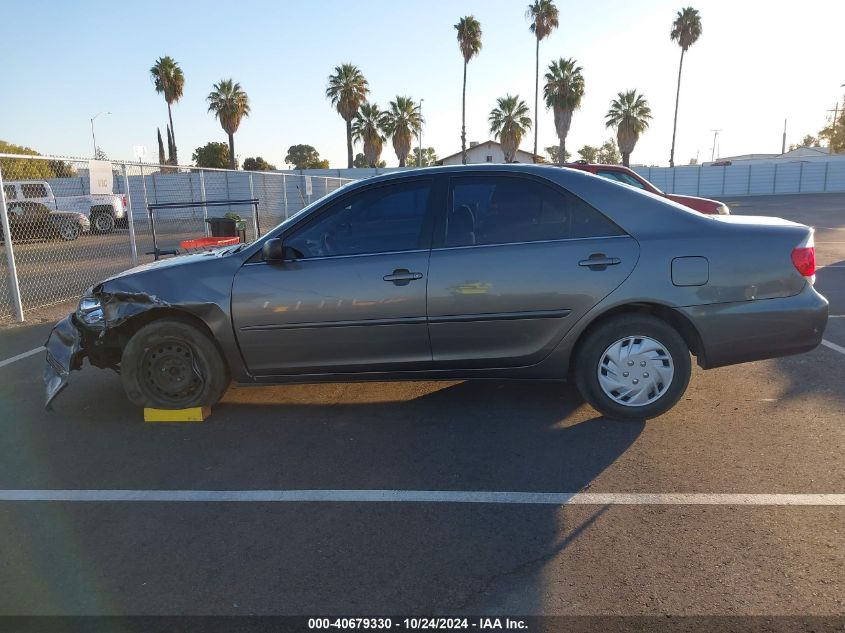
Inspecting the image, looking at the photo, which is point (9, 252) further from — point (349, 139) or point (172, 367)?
point (349, 139)

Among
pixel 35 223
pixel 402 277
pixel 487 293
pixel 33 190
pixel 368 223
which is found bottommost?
pixel 487 293

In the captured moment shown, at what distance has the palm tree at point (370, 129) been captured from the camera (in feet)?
153

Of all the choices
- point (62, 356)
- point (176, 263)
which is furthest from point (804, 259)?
point (62, 356)

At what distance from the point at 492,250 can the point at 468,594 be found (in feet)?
7.29

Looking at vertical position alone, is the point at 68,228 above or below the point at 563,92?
below

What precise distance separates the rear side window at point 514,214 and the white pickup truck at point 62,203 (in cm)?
828

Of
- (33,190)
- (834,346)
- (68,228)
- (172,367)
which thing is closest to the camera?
(172,367)

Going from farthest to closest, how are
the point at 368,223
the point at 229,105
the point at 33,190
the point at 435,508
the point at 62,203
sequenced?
the point at 229,105
the point at 62,203
the point at 33,190
the point at 368,223
the point at 435,508

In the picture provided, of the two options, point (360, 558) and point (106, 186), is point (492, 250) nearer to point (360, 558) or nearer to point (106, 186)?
point (360, 558)

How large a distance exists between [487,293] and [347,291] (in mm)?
909

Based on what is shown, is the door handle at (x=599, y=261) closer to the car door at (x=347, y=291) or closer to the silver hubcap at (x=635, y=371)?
the silver hubcap at (x=635, y=371)

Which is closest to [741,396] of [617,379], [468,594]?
[617,379]

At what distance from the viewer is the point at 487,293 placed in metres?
4.05

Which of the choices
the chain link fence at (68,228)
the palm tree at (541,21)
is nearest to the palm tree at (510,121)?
the palm tree at (541,21)
